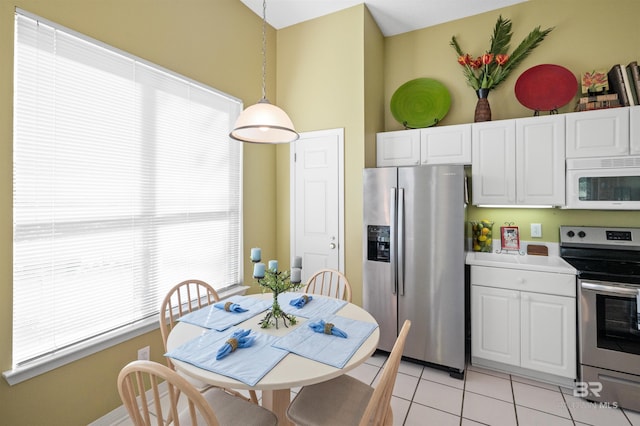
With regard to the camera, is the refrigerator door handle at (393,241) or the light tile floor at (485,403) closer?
the light tile floor at (485,403)

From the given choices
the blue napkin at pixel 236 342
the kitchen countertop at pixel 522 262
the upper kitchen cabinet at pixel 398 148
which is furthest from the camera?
the upper kitchen cabinet at pixel 398 148

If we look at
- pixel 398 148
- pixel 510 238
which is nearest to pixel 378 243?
pixel 398 148

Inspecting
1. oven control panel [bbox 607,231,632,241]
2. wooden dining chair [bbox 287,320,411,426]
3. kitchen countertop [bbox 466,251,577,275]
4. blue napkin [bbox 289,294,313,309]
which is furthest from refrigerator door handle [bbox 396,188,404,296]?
oven control panel [bbox 607,231,632,241]

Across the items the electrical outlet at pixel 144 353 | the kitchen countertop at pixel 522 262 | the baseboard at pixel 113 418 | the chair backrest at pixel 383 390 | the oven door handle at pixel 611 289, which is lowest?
the baseboard at pixel 113 418

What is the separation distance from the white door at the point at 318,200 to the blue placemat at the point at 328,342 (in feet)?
4.71

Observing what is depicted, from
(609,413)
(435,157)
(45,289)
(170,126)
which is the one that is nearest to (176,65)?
(170,126)

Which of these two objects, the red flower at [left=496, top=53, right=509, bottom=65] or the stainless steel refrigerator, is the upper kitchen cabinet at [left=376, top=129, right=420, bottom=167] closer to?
the stainless steel refrigerator

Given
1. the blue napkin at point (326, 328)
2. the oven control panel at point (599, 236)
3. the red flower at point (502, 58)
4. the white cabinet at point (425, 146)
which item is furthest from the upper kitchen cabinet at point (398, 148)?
the blue napkin at point (326, 328)

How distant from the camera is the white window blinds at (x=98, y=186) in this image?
1.60m

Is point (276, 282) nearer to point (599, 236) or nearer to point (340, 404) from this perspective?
point (340, 404)

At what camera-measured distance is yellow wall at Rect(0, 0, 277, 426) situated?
151cm

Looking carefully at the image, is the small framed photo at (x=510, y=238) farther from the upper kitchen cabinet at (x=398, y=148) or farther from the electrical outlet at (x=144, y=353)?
the electrical outlet at (x=144, y=353)

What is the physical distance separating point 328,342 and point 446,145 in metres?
2.20

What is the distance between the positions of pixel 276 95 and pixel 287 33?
2.20ft
